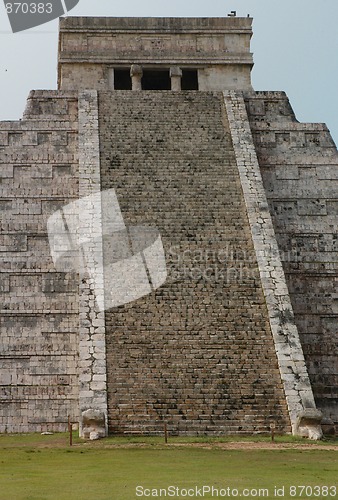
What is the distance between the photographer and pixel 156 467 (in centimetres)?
1001

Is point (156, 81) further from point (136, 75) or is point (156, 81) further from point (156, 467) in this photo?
point (156, 467)

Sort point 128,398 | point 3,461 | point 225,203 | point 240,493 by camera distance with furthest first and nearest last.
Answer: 1. point 225,203
2. point 128,398
3. point 3,461
4. point 240,493

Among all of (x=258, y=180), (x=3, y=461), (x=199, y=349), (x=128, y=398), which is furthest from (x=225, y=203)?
(x=3, y=461)

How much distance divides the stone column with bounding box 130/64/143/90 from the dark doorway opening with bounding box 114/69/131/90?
1.22 feet

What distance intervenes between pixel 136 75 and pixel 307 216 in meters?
5.97

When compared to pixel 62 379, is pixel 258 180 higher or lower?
higher

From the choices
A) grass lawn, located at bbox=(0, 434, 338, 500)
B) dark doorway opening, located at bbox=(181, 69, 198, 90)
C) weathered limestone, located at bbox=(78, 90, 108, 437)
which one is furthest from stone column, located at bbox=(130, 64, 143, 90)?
grass lawn, located at bbox=(0, 434, 338, 500)

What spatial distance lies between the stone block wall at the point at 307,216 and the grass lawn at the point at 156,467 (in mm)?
3686

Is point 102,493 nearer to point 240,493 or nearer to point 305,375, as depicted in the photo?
point 240,493

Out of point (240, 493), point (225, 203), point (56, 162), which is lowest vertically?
point (240, 493)

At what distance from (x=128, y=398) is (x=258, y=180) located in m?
6.34

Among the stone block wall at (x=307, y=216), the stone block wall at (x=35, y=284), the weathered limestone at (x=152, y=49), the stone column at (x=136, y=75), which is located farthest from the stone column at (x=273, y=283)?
the stone block wall at (x=35, y=284)

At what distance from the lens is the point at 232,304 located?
1571 cm

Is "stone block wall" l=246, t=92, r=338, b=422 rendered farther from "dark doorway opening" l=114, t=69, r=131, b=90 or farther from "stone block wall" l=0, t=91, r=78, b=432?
"stone block wall" l=0, t=91, r=78, b=432
